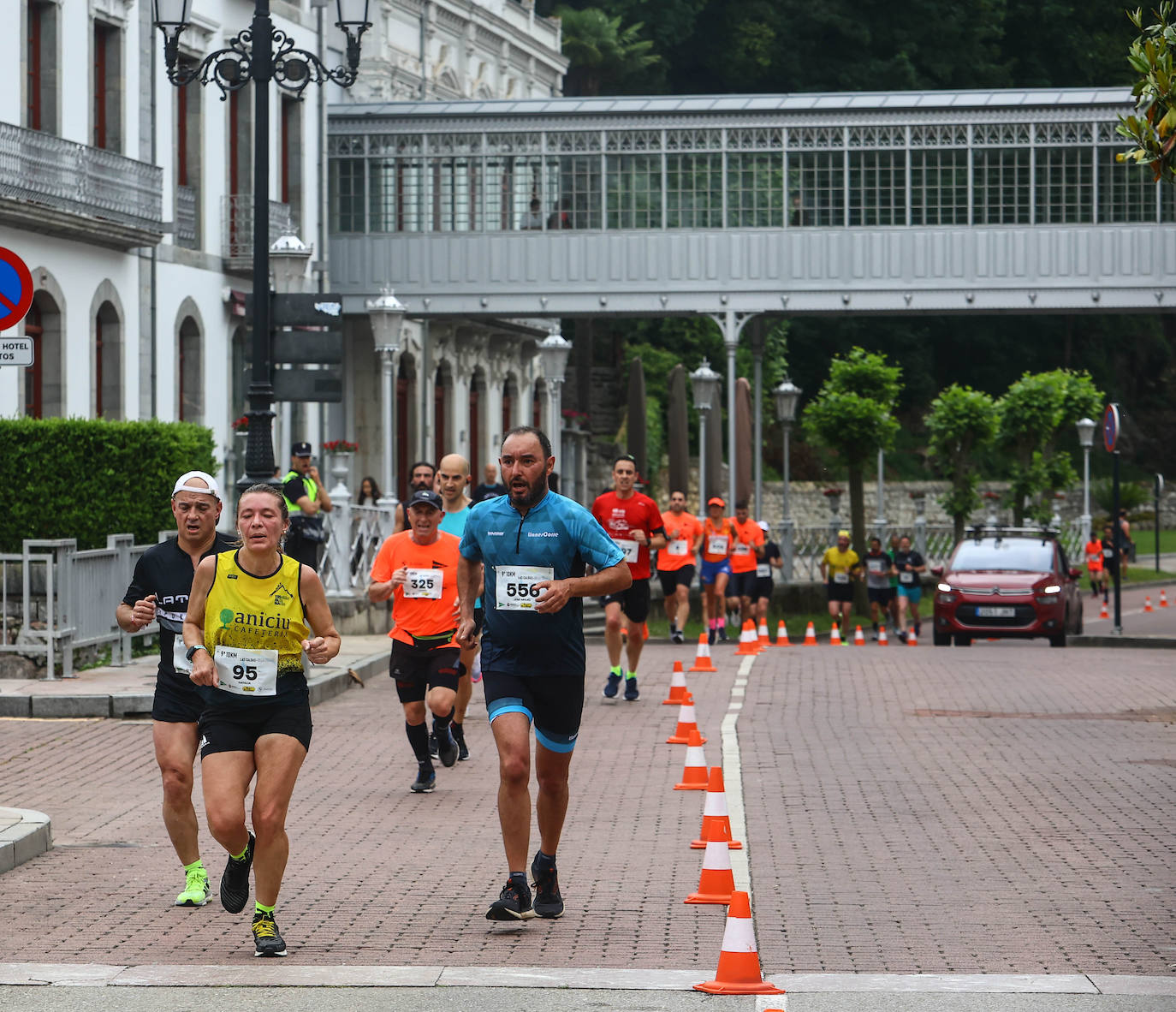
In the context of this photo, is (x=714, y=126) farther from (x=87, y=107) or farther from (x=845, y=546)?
(x=87, y=107)

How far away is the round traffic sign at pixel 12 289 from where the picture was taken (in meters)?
10.8

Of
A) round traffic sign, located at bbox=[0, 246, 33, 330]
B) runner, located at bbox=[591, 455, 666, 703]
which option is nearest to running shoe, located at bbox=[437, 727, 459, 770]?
round traffic sign, located at bbox=[0, 246, 33, 330]

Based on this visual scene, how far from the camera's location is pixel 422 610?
12.2m

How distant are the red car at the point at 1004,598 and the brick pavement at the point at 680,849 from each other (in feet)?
34.0

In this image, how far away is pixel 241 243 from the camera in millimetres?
34500

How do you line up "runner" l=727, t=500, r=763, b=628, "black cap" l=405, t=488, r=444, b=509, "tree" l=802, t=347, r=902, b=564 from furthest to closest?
"tree" l=802, t=347, r=902, b=564, "runner" l=727, t=500, r=763, b=628, "black cap" l=405, t=488, r=444, b=509

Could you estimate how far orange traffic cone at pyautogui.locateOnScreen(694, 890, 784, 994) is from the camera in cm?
686

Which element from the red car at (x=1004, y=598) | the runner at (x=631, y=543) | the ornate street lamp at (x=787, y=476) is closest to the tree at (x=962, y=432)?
the ornate street lamp at (x=787, y=476)

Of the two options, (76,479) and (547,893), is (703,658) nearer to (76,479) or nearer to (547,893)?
(76,479)

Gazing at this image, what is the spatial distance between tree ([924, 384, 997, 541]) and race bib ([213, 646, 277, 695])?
4065 cm

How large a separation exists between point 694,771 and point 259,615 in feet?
15.8

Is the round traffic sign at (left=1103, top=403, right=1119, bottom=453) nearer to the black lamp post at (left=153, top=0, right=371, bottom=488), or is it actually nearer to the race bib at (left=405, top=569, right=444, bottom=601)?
the black lamp post at (left=153, top=0, right=371, bottom=488)

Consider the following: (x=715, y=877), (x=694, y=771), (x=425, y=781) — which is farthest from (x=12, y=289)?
(x=715, y=877)

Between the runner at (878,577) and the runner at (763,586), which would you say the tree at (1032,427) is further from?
the runner at (763,586)
